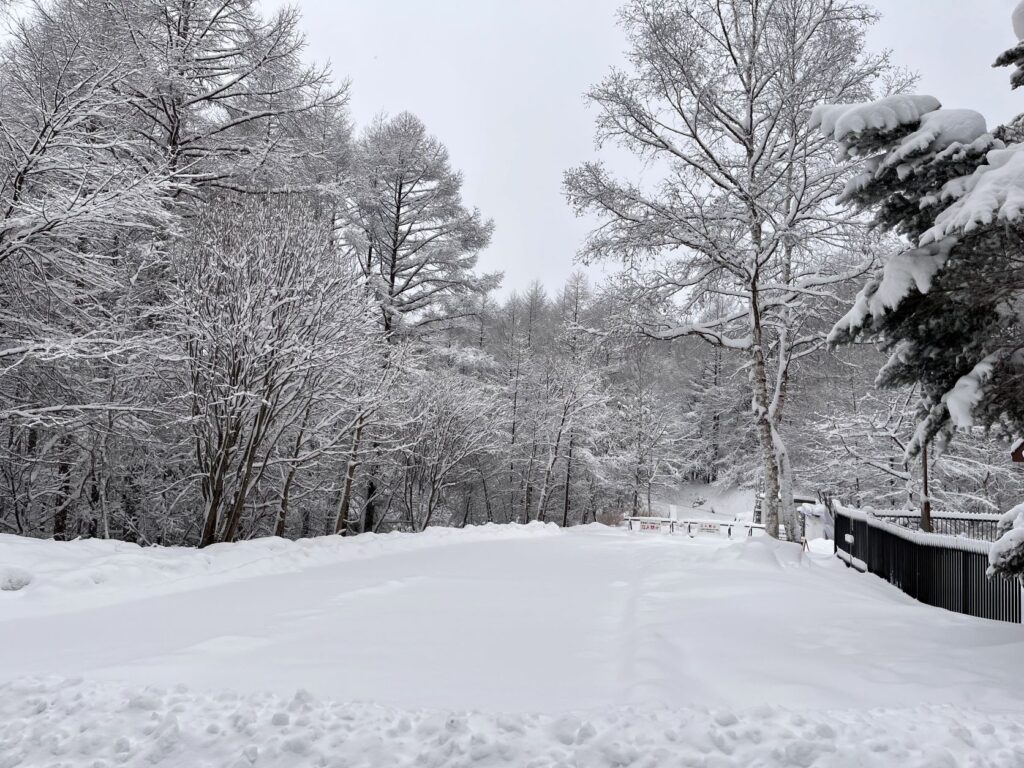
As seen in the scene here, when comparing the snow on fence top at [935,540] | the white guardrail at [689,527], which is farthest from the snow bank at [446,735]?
the white guardrail at [689,527]

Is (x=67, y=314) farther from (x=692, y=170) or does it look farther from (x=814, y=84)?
(x=814, y=84)

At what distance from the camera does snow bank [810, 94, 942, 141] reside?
14.6 feet

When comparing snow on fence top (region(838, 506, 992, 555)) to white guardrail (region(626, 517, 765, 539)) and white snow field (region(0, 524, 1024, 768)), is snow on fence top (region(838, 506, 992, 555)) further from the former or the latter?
white guardrail (region(626, 517, 765, 539))

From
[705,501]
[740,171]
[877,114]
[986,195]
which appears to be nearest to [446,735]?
[986,195]

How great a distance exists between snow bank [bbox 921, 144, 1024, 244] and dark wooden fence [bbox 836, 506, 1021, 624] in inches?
153

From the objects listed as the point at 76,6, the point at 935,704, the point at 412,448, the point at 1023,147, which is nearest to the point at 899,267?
the point at 1023,147

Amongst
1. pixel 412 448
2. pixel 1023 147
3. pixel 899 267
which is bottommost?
pixel 412 448

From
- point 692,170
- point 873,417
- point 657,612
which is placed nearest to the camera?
point 657,612

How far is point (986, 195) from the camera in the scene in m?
3.84

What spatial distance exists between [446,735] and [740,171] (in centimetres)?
1284

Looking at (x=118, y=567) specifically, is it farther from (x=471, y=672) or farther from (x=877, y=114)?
(x=877, y=114)

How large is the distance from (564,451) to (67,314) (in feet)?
69.1

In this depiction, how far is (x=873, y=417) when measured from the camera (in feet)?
69.2

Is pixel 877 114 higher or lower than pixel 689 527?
higher
